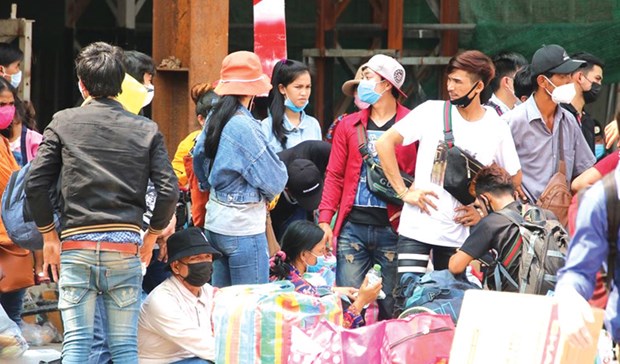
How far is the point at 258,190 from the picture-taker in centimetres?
695

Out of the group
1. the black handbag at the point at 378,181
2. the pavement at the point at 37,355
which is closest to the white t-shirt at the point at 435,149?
the black handbag at the point at 378,181

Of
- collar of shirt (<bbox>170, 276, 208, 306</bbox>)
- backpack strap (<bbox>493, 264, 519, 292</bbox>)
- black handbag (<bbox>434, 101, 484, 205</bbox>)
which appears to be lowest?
collar of shirt (<bbox>170, 276, 208, 306</bbox>)

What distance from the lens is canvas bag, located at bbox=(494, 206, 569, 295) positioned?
6.22 metres

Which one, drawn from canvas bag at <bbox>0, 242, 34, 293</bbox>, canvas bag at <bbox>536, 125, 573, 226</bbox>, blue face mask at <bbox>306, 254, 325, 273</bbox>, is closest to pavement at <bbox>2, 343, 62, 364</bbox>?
canvas bag at <bbox>0, 242, 34, 293</bbox>

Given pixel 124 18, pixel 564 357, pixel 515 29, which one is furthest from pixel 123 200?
pixel 124 18

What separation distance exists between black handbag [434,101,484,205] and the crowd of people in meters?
0.02

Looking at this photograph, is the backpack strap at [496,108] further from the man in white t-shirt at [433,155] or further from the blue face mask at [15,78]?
the blue face mask at [15,78]

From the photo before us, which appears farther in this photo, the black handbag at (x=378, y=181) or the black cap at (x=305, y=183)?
the black cap at (x=305, y=183)

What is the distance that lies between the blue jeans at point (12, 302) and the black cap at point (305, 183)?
175 cm

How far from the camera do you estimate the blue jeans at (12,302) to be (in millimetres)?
7559

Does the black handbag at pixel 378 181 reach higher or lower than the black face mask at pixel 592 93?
lower

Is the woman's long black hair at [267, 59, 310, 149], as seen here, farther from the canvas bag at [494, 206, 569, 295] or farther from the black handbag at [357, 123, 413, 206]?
the canvas bag at [494, 206, 569, 295]

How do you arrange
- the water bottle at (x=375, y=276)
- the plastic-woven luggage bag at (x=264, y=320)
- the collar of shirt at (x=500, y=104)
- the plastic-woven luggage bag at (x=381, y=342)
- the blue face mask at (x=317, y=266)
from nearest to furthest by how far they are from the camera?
the plastic-woven luggage bag at (x=381, y=342), the plastic-woven luggage bag at (x=264, y=320), the water bottle at (x=375, y=276), the blue face mask at (x=317, y=266), the collar of shirt at (x=500, y=104)

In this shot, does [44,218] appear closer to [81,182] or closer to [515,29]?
[81,182]
